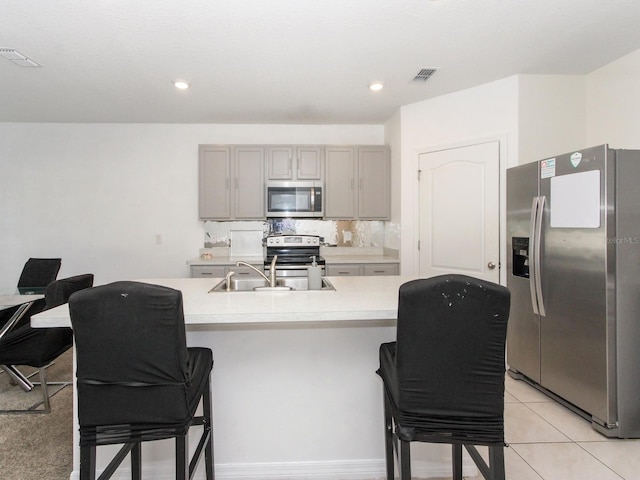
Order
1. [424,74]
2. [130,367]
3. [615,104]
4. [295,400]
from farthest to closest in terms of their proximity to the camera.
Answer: [424,74]
[615,104]
[295,400]
[130,367]

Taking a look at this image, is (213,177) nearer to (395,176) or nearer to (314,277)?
(395,176)

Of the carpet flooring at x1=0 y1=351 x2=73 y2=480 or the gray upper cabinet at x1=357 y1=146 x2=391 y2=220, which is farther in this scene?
the gray upper cabinet at x1=357 y1=146 x2=391 y2=220

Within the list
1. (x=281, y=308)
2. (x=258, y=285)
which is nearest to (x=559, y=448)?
(x=281, y=308)

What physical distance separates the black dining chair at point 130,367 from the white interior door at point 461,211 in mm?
2936

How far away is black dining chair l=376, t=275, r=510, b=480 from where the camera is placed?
3.62 feet

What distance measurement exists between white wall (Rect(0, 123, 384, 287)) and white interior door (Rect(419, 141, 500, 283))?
175 cm

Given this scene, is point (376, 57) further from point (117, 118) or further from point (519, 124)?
point (117, 118)

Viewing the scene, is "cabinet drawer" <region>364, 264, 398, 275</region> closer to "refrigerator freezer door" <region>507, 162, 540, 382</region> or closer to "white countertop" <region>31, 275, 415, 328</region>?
"refrigerator freezer door" <region>507, 162, 540, 382</region>

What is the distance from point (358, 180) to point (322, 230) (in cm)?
79

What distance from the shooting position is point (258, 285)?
2.38 metres

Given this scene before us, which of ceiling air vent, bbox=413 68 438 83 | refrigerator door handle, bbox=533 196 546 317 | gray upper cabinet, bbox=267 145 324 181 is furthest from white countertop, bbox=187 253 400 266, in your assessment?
ceiling air vent, bbox=413 68 438 83

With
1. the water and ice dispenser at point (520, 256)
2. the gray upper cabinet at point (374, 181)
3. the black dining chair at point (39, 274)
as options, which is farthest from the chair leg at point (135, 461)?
the gray upper cabinet at point (374, 181)

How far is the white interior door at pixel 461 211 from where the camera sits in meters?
3.27

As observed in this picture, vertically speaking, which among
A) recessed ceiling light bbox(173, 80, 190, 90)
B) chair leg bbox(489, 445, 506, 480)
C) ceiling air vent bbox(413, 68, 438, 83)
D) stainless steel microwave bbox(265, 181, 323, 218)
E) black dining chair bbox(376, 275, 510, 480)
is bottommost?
chair leg bbox(489, 445, 506, 480)
